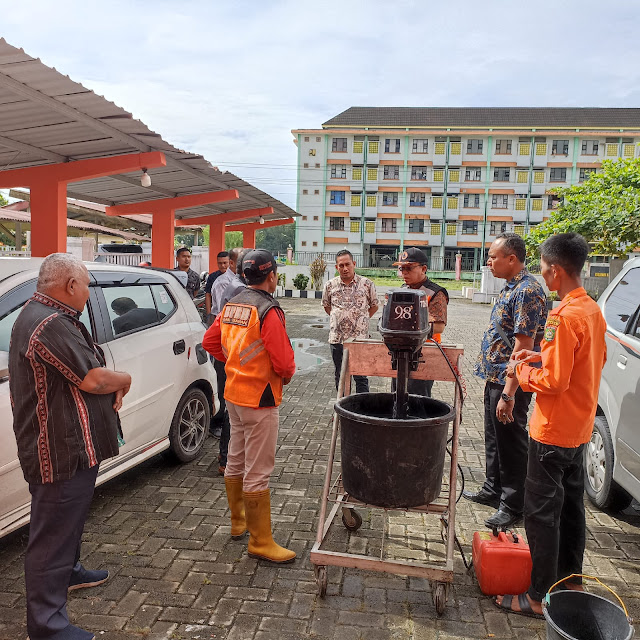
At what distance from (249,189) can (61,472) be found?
12.1 m

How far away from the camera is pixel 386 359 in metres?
3.99

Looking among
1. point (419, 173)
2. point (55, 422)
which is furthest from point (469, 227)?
point (55, 422)

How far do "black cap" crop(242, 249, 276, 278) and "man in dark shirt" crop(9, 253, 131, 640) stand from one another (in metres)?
1.06

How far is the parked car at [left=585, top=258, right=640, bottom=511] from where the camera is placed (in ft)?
12.5

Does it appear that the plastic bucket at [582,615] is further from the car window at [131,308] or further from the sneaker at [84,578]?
the car window at [131,308]

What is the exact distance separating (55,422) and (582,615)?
8.48 feet

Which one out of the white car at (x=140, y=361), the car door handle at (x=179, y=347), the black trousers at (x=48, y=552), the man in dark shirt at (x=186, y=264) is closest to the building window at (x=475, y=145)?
the man in dark shirt at (x=186, y=264)

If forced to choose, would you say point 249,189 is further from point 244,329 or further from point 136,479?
point 244,329

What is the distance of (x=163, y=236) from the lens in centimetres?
1466

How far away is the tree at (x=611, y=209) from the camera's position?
14469 millimetres

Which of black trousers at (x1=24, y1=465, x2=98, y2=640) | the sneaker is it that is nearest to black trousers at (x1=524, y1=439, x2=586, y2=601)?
black trousers at (x1=24, y1=465, x2=98, y2=640)

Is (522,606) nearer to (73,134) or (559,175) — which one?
(73,134)

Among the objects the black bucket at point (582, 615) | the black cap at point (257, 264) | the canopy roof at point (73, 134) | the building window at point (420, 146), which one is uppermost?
the building window at point (420, 146)

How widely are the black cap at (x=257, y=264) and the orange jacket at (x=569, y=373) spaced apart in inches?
65.1
